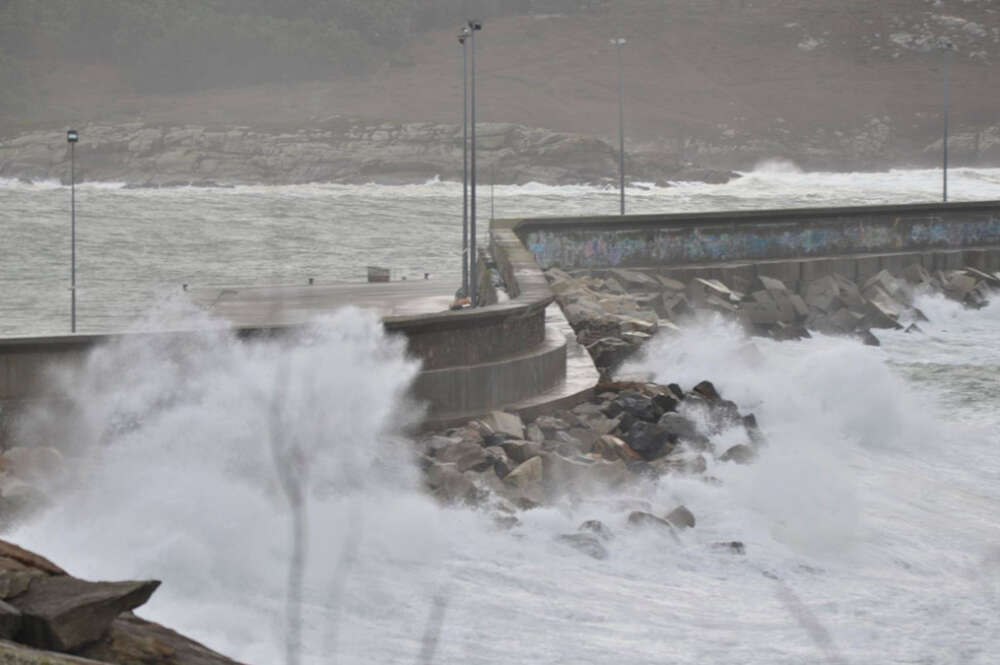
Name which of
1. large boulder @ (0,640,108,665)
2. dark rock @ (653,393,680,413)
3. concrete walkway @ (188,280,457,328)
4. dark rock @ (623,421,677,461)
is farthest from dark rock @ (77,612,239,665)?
concrete walkway @ (188,280,457,328)

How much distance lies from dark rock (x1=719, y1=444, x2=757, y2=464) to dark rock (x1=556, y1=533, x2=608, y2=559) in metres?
3.26

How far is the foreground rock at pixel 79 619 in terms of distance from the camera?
632 centimetres

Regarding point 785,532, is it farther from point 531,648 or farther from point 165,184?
point 165,184

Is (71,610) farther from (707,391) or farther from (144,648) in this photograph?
(707,391)

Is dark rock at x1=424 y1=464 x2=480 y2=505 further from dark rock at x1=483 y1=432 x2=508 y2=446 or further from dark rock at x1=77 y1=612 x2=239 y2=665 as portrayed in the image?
dark rock at x1=77 y1=612 x2=239 y2=665

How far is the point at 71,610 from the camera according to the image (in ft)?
20.7

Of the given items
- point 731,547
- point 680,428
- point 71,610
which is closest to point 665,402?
point 680,428

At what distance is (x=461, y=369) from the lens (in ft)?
49.3

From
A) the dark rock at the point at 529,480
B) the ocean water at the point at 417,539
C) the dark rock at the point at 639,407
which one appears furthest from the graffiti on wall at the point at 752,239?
the dark rock at the point at 529,480

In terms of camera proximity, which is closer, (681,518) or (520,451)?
(681,518)

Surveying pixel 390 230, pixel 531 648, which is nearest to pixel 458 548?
pixel 531 648

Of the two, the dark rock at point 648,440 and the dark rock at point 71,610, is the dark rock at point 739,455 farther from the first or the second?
the dark rock at point 71,610

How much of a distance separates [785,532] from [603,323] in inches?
319

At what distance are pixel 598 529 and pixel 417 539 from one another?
1.60 meters
